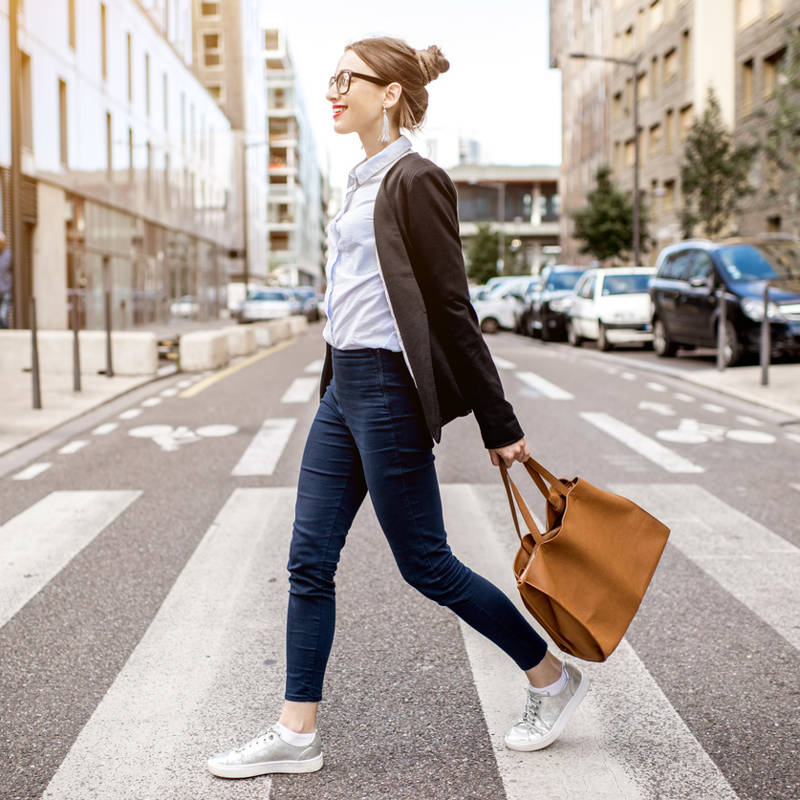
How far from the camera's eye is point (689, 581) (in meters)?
4.93

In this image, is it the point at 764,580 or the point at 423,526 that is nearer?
the point at 423,526

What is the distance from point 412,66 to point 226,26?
70584 millimetres

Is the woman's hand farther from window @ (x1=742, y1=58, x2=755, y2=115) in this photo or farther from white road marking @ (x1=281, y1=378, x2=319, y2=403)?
A: window @ (x1=742, y1=58, x2=755, y2=115)

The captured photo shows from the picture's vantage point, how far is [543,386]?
1407cm

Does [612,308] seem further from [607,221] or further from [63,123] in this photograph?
[607,221]

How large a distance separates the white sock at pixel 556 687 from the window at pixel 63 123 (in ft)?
89.4

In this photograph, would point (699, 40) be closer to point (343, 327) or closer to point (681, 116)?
point (681, 116)

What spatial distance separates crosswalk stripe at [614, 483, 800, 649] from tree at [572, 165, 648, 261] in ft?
121

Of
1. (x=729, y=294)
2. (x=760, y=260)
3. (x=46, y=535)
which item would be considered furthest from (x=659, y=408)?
(x=46, y=535)

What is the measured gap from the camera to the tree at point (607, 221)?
4306 centimetres

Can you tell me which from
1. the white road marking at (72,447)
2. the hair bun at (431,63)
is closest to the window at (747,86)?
the white road marking at (72,447)

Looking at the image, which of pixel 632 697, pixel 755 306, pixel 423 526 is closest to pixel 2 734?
pixel 423 526

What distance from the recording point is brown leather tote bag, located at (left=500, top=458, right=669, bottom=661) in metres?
2.83

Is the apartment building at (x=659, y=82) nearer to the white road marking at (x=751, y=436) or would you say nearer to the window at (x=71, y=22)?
the window at (x=71, y=22)
